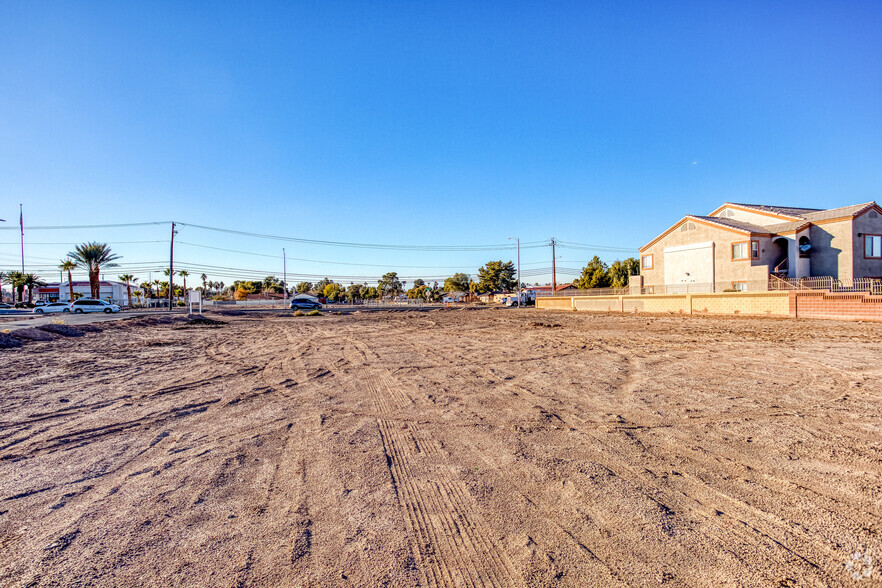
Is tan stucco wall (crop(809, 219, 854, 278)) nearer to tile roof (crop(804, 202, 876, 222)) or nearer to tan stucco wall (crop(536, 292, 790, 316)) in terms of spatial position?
tile roof (crop(804, 202, 876, 222))

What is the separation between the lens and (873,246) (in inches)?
1206

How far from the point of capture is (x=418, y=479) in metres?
3.60

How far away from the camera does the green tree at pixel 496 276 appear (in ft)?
286

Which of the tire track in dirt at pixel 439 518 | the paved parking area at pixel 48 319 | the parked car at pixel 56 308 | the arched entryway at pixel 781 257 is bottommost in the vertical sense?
the tire track in dirt at pixel 439 518

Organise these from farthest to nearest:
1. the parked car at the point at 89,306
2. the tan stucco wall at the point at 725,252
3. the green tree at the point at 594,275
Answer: the green tree at the point at 594,275
the parked car at the point at 89,306
the tan stucco wall at the point at 725,252

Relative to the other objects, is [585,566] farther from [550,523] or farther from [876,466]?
[876,466]

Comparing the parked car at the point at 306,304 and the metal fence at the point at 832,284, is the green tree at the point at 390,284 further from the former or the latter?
the metal fence at the point at 832,284

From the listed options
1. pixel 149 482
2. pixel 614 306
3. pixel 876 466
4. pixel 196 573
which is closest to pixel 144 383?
pixel 149 482

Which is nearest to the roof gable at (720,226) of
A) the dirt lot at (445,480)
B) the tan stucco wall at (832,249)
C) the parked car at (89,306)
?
the tan stucco wall at (832,249)

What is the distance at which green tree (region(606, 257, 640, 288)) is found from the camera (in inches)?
2352

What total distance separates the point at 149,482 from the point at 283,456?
1112 millimetres

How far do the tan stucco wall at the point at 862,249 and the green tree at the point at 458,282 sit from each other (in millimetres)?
79413

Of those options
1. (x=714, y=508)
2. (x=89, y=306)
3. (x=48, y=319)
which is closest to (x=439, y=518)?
(x=714, y=508)

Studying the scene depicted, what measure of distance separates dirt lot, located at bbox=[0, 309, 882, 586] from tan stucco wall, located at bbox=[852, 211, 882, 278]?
32372 millimetres
